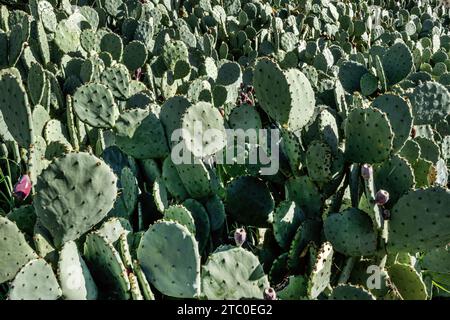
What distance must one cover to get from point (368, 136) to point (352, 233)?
359 millimetres

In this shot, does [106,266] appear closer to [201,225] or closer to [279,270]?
[201,225]

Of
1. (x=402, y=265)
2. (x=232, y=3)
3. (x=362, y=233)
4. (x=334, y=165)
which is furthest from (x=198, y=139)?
(x=232, y=3)

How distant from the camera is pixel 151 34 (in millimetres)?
4363

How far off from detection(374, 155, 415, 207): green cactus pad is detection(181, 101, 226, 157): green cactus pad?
0.61m

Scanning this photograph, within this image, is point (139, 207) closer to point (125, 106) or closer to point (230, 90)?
point (125, 106)

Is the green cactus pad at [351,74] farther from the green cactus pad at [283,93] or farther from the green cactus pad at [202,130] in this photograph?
the green cactus pad at [202,130]

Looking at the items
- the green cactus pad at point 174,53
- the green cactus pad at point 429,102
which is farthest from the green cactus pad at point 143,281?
the green cactus pad at point 174,53

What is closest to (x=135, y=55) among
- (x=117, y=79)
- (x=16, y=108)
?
(x=117, y=79)

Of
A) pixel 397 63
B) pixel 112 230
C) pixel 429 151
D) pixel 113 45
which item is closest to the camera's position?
pixel 112 230

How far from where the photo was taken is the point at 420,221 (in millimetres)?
1832

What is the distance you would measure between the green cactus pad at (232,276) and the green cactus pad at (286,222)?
44 cm

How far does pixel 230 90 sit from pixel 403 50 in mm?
1087

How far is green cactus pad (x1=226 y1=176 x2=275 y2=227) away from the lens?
2223mm

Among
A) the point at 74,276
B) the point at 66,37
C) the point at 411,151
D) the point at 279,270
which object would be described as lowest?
the point at 279,270
